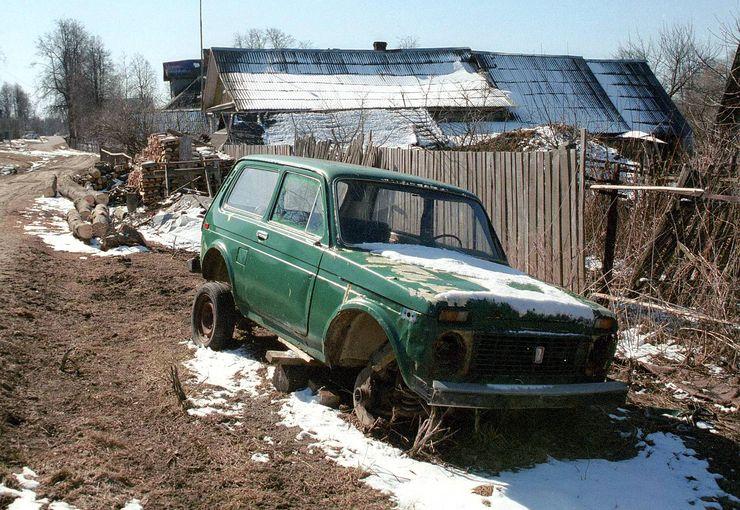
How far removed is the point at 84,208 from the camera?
15883mm

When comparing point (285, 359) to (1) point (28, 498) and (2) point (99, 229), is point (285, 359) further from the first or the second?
(2) point (99, 229)

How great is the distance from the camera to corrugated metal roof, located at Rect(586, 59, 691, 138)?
25.0 metres

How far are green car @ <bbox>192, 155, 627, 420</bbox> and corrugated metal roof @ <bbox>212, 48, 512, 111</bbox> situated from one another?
690 inches

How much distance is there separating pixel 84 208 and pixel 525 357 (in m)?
14.0

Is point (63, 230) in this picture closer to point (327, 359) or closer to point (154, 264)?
point (154, 264)

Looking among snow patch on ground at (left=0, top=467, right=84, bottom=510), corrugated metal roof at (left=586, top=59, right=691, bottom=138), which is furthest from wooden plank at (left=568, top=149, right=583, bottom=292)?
corrugated metal roof at (left=586, top=59, right=691, bottom=138)

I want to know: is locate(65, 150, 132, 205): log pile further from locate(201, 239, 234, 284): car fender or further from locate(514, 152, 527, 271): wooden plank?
locate(514, 152, 527, 271): wooden plank

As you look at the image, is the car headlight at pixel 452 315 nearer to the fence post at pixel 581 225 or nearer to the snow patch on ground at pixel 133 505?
the snow patch on ground at pixel 133 505

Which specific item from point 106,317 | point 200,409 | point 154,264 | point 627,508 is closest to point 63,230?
point 154,264

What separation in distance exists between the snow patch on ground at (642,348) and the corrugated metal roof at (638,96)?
1944 cm

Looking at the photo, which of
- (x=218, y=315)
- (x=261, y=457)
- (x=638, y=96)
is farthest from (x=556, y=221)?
(x=638, y=96)

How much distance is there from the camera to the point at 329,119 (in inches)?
921

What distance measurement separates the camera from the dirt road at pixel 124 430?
373 centimetres

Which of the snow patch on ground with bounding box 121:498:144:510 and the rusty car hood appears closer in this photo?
the snow patch on ground with bounding box 121:498:144:510
